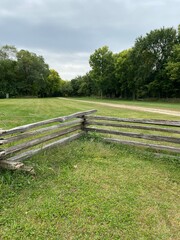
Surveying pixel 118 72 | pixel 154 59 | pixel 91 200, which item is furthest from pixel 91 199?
pixel 118 72

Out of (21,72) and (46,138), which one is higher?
(21,72)

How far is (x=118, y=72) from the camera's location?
4569 centimetres

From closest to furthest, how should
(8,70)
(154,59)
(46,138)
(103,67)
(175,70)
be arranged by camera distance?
(46,138)
(175,70)
(154,59)
(103,67)
(8,70)

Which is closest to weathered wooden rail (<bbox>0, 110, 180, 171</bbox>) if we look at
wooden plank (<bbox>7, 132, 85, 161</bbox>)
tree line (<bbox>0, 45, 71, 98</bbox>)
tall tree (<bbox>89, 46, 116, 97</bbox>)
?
wooden plank (<bbox>7, 132, 85, 161</bbox>)

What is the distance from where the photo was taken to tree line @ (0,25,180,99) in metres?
37.5

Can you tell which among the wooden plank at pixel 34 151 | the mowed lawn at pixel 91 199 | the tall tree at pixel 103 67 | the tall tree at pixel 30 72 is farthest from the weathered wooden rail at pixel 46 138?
the tall tree at pixel 30 72

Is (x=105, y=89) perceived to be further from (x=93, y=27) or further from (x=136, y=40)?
(x=93, y=27)

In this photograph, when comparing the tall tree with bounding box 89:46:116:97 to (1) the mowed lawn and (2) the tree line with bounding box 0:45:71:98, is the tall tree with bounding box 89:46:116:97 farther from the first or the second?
(1) the mowed lawn

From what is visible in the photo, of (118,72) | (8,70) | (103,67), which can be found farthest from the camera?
(8,70)

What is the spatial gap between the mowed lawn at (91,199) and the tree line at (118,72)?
33.0m

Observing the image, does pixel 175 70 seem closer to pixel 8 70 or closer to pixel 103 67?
pixel 103 67

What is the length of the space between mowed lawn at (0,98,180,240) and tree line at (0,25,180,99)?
108ft

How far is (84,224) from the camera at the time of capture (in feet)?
7.82

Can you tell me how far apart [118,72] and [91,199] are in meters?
45.8
